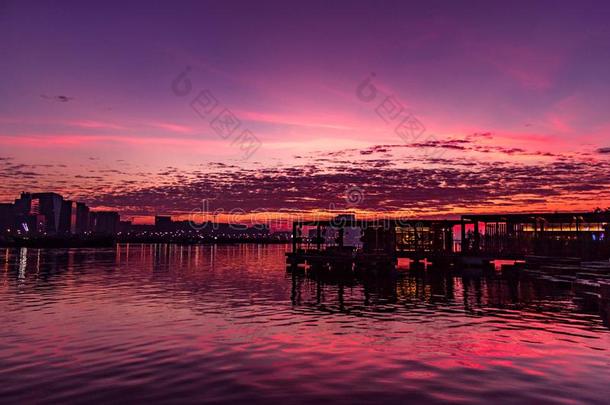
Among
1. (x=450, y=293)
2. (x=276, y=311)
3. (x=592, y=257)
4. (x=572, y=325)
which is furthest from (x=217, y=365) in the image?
(x=592, y=257)

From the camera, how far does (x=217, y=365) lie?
17.2 metres

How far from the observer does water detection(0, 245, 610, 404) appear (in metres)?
14.2

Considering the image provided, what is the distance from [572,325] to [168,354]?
68.6 ft

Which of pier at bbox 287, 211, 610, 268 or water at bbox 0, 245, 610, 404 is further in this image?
pier at bbox 287, 211, 610, 268

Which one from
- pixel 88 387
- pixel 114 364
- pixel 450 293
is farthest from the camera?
pixel 450 293

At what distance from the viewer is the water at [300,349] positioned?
1423 cm

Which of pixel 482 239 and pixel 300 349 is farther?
pixel 482 239

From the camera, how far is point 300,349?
19750 mm

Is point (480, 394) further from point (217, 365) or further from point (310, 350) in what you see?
point (217, 365)

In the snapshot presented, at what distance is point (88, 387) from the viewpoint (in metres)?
14.4

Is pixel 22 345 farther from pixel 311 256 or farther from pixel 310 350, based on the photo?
pixel 311 256

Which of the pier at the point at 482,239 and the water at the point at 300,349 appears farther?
the pier at the point at 482,239

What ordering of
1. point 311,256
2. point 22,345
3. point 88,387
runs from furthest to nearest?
point 311,256 → point 22,345 → point 88,387

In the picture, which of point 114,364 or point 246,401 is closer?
point 246,401
